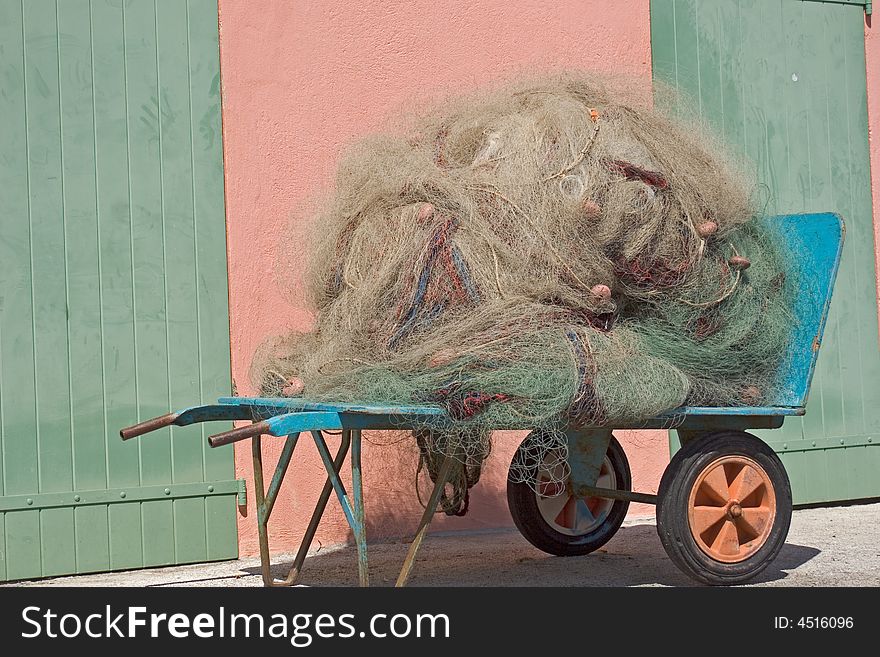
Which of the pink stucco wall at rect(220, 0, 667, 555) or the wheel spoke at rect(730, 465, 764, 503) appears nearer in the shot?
the wheel spoke at rect(730, 465, 764, 503)

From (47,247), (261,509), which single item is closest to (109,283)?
(47,247)

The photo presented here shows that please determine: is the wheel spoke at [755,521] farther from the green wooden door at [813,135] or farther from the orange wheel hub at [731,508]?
the green wooden door at [813,135]

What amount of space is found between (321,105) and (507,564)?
2.57 meters

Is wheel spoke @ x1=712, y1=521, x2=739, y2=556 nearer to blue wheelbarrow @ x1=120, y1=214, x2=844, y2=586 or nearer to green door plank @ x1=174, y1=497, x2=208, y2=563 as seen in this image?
blue wheelbarrow @ x1=120, y1=214, x2=844, y2=586

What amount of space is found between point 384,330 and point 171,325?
6.13 feet

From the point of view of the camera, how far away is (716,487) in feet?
15.4

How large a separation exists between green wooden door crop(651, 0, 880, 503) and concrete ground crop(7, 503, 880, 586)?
0.82 m

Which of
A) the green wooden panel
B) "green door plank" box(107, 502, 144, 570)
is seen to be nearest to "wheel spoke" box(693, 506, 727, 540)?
"green door plank" box(107, 502, 144, 570)

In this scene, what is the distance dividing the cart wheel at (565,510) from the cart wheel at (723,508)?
0.97 meters

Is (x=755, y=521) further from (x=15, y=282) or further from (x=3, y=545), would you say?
(x=15, y=282)

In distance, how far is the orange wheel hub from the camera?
4.65 metres

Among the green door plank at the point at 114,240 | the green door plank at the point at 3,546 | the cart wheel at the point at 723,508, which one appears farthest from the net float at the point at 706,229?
the green door plank at the point at 3,546

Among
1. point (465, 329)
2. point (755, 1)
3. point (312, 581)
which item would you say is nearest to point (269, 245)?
point (312, 581)

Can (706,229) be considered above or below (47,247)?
below
